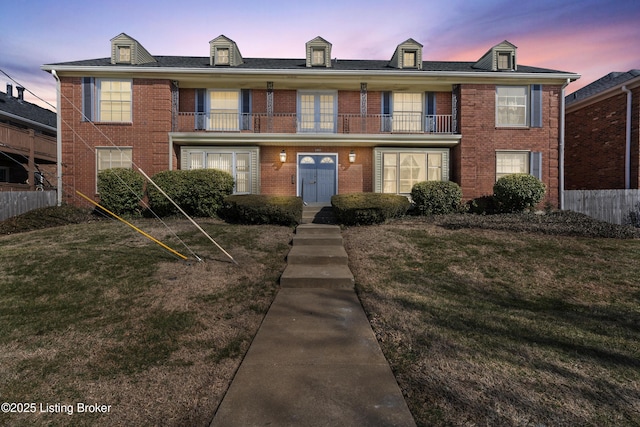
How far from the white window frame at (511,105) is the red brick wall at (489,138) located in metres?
0.29

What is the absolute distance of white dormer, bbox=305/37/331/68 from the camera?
48.2 ft

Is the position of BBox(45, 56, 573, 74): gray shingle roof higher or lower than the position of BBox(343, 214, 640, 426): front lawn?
higher

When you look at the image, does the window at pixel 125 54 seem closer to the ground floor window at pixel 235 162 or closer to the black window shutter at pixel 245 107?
the ground floor window at pixel 235 162

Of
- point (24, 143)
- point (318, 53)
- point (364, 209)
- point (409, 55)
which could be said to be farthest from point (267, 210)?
point (24, 143)

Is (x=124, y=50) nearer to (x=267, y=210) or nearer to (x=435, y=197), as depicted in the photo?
(x=267, y=210)

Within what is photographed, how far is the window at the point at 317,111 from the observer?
47.2ft

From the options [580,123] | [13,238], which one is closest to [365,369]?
[13,238]

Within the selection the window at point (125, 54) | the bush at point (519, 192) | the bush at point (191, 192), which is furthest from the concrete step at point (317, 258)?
the window at point (125, 54)

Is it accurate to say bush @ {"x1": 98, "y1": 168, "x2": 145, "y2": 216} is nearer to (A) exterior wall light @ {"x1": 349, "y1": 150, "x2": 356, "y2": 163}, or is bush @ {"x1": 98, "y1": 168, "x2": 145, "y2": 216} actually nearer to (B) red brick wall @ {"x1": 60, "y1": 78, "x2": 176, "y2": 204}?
(B) red brick wall @ {"x1": 60, "y1": 78, "x2": 176, "y2": 204}

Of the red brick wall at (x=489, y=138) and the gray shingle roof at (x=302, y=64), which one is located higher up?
the gray shingle roof at (x=302, y=64)

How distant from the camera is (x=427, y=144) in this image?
13.9 meters

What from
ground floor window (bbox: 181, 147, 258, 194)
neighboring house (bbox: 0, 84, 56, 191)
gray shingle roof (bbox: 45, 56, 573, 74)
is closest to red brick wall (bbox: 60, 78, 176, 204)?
ground floor window (bbox: 181, 147, 258, 194)

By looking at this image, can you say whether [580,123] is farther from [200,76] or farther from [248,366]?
[248,366]

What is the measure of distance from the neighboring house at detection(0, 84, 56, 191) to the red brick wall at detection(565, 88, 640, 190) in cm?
2513
